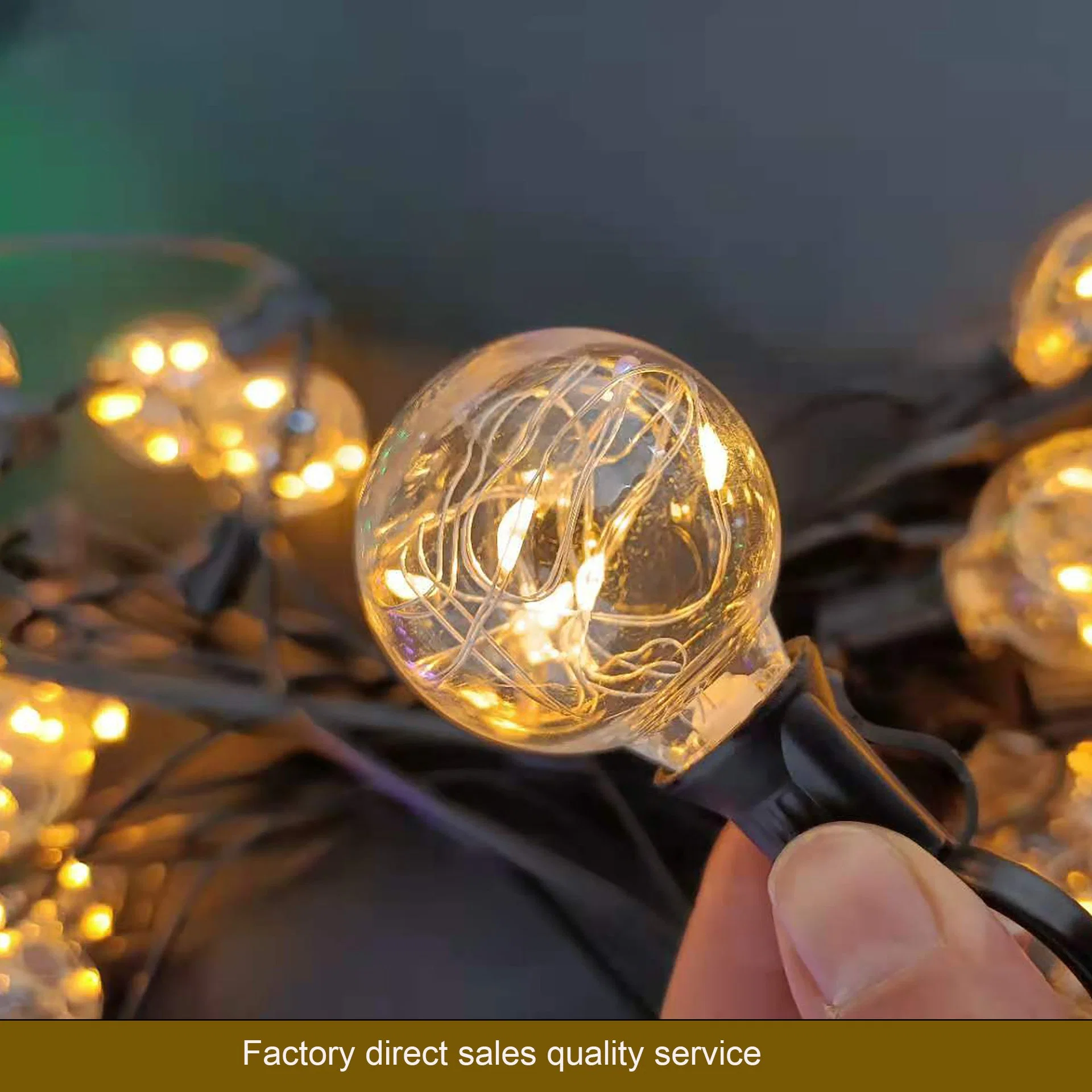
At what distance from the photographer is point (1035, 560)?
0.39 meters

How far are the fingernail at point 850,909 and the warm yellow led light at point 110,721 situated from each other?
0.33m

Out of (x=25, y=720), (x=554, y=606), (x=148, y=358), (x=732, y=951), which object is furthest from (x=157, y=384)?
(x=732, y=951)

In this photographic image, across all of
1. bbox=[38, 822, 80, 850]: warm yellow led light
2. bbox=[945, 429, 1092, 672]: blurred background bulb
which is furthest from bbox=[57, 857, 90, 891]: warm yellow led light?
bbox=[945, 429, 1092, 672]: blurred background bulb

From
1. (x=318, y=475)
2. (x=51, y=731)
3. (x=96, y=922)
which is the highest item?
(x=318, y=475)

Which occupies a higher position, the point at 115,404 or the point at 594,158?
the point at 594,158

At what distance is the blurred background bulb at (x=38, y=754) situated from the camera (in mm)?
407

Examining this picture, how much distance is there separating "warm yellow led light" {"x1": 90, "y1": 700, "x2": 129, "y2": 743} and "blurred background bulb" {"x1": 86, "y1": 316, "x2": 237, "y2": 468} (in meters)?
0.13

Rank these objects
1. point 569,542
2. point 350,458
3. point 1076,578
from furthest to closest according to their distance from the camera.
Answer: point 350,458 < point 1076,578 < point 569,542

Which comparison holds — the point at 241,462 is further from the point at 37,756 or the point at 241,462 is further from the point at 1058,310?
the point at 1058,310

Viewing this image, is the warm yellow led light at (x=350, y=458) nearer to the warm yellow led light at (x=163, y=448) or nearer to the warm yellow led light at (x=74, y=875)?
the warm yellow led light at (x=163, y=448)

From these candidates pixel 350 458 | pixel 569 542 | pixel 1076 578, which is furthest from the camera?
pixel 350 458

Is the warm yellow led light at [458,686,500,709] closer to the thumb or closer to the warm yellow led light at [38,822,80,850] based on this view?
the thumb

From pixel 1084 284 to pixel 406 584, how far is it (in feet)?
1.08

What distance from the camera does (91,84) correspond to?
0.60m
